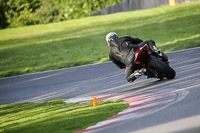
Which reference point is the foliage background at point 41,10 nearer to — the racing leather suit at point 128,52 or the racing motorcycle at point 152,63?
the racing leather suit at point 128,52

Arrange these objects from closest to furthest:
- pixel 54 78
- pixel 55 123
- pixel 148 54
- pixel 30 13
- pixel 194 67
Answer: pixel 55 123 → pixel 148 54 → pixel 194 67 → pixel 54 78 → pixel 30 13

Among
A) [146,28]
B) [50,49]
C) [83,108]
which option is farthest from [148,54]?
[146,28]

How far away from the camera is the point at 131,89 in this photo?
33.2 ft

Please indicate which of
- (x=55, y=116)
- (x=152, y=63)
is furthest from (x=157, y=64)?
(x=55, y=116)

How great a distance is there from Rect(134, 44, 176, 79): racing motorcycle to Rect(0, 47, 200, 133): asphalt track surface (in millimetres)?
219

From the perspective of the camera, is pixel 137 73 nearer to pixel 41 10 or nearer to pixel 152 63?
pixel 152 63

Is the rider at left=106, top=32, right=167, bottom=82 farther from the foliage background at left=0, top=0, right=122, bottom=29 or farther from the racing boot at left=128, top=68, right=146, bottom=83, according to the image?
the foliage background at left=0, top=0, right=122, bottom=29

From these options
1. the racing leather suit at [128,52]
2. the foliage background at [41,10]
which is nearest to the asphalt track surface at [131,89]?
the racing leather suit at [128,52]

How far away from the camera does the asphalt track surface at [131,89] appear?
6.31 m

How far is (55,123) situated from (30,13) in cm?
2688

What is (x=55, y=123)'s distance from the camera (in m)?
7.57

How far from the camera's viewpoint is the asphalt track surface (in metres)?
6.31

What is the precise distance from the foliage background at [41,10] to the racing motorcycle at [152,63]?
907 inches

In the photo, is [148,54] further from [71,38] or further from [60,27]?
[60,27]
